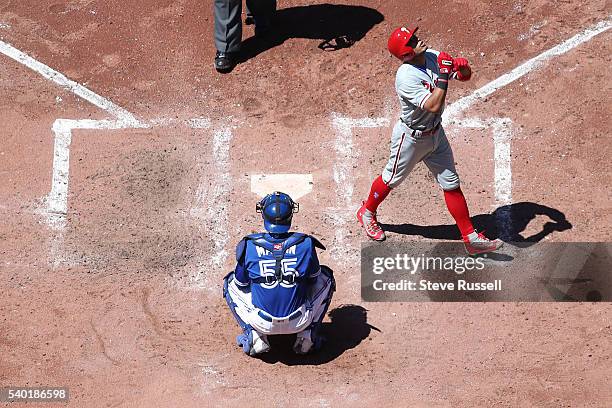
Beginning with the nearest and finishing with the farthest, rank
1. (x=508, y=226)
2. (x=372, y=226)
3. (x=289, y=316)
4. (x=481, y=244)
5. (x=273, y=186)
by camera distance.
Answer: (x=289, y=316) → (x=481, y=244) → (x=372, y=226) → (x=508, y=226) → (x=273, y=186)

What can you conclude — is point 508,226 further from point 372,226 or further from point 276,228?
point 276,228

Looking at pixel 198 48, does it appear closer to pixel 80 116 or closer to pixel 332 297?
pixel 80 116

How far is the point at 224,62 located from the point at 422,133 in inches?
125

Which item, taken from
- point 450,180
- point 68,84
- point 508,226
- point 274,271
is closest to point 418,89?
point 450,180

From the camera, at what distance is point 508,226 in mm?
10836

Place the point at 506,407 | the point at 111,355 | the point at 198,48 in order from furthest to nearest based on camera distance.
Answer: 1. the point at 198,48
2. the point at 111,355
3. the point at 506,407

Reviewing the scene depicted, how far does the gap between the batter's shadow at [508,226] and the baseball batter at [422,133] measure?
263 mm

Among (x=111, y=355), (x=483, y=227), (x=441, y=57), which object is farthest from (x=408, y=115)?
(x=111, y=355)

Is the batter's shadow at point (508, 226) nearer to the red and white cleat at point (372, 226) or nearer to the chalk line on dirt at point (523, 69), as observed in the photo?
the red and white cleat at point (372, 226)

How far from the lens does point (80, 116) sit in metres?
12.0

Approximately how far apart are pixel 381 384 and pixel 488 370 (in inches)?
36.0

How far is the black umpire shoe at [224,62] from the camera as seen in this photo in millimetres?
12344

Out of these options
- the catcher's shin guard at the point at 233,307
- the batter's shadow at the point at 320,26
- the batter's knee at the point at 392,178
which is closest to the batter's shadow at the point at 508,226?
the batter's knee at the point at 392,178

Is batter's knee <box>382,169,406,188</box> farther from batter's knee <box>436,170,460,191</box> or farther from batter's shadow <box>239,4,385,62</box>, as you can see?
batter's shadow <box>239,4,385,62</box>
